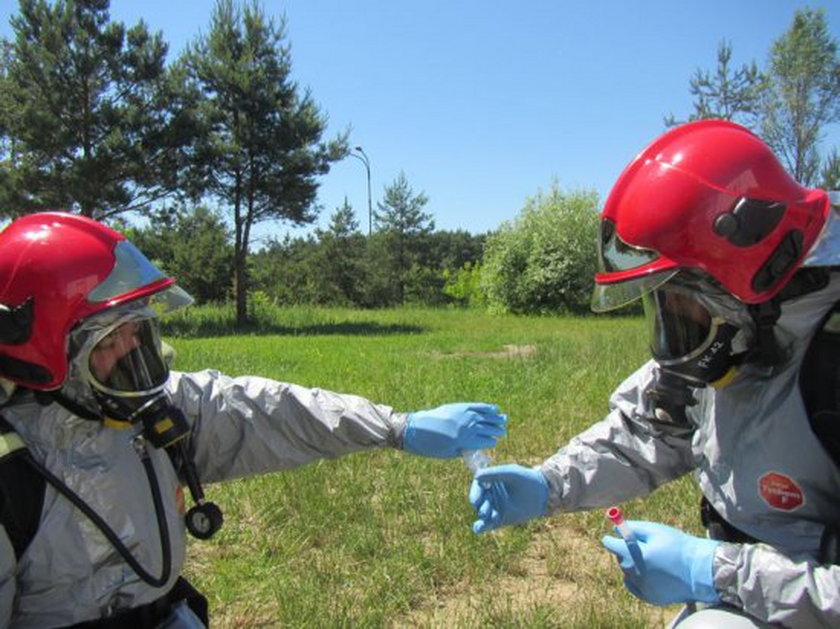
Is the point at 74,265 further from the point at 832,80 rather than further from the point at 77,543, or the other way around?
the point at 832,80

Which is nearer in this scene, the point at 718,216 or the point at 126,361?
the point at 718,216

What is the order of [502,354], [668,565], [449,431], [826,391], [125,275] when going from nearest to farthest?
1. [826,391]
2. [668,565]
3. [125,275]
4. [449,431]
5. [502,354]

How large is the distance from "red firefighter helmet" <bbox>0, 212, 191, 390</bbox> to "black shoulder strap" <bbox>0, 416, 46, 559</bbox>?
0.17 m

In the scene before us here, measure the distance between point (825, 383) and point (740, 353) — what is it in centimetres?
20

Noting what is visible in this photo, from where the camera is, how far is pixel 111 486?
178 centimetres

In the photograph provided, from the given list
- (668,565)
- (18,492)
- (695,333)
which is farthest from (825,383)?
(18,492)

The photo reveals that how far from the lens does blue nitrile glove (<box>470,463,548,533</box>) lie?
7.11ft

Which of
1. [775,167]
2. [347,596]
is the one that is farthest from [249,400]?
[775,167]

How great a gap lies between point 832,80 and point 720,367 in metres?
30.5

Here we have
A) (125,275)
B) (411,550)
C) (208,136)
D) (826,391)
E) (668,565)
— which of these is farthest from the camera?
(208,136)

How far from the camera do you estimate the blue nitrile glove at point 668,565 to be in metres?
1.70

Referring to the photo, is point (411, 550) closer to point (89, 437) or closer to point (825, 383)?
point (89, 437)

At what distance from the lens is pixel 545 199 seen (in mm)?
26078

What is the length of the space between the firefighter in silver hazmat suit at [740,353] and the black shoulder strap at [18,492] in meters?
1.46
